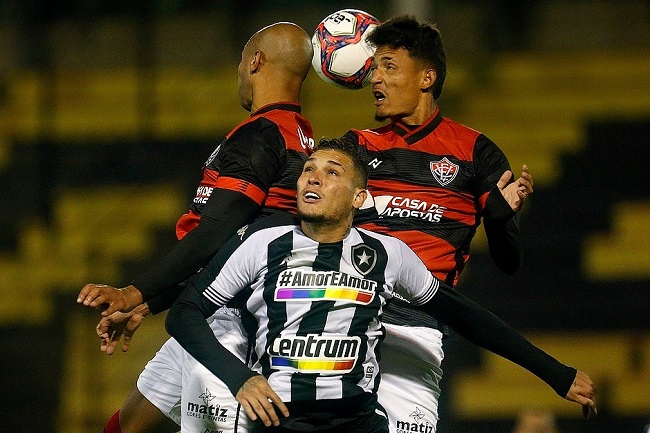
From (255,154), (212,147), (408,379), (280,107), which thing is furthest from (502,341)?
(212,147)

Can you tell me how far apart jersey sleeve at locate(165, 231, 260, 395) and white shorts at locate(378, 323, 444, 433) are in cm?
71

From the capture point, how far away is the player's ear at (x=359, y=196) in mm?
3592

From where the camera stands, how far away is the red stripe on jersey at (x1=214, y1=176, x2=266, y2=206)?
147 inches

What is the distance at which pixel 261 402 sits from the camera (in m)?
3.18

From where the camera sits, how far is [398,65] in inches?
163

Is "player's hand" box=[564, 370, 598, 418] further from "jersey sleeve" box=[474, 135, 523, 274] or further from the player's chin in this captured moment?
the player's chin

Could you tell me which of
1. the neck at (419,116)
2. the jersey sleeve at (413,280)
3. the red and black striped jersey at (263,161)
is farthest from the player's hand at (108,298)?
the neck at (419,116)

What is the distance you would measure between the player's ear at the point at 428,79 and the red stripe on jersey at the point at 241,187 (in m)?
0.83

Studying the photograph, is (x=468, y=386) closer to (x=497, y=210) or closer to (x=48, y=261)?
(x=48, y=261)

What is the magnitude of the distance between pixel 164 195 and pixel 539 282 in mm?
3240

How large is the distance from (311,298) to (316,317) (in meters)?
0.06

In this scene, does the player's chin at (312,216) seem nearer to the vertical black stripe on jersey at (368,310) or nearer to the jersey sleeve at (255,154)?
the vertical black stripe on jersey at (368,310)

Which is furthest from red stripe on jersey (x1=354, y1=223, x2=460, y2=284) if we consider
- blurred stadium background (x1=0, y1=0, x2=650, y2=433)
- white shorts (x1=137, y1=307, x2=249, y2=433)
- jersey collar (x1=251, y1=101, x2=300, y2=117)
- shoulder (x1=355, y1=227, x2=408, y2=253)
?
blurred stadium background (x1=0, y1=0, x2=650, y2=433)

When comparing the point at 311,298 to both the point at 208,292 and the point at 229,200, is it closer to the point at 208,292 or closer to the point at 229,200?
the point at 208,292
